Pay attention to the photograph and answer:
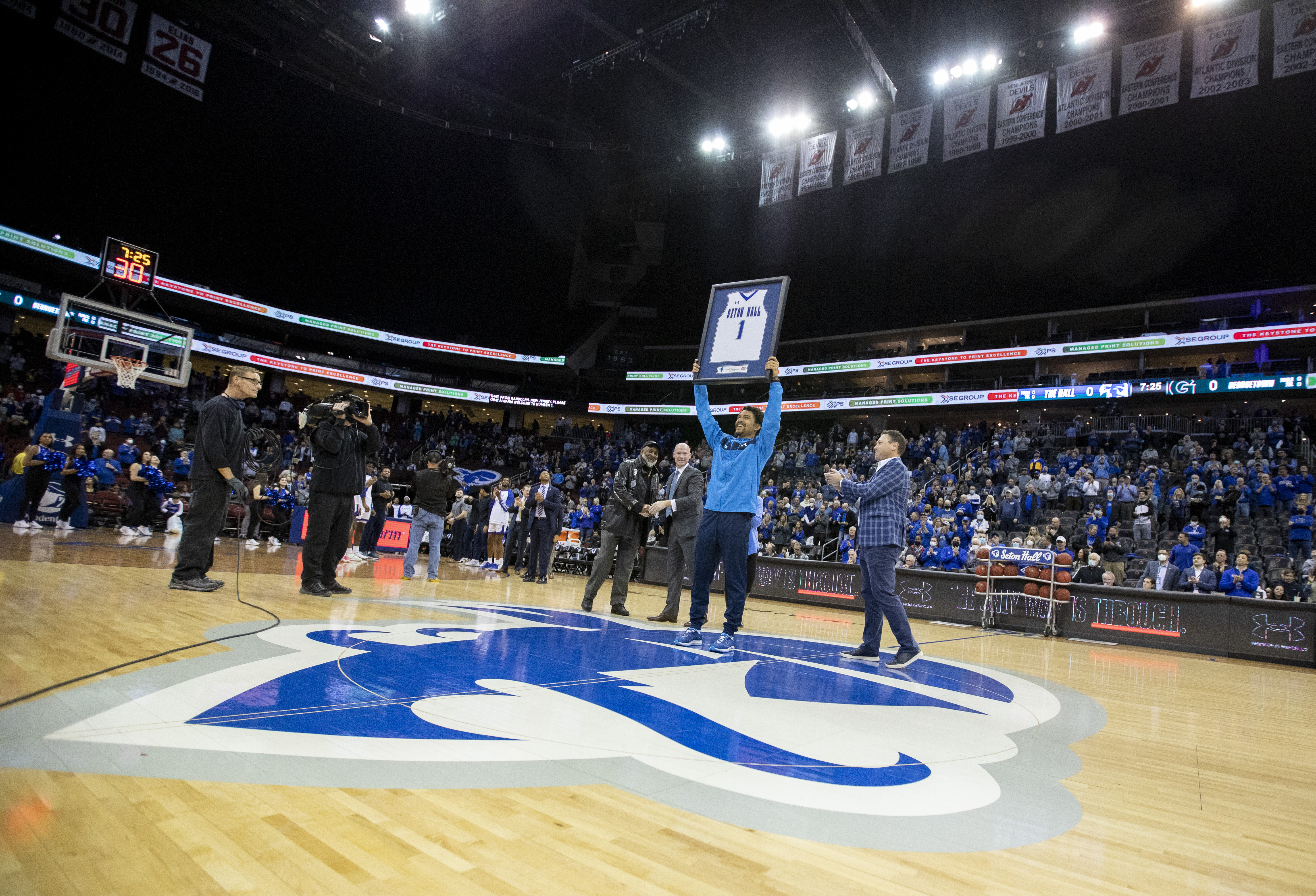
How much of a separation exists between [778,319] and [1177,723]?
143 inches

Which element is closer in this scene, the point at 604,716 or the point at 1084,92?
the point at 604,716

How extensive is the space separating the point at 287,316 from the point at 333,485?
30.8 metres

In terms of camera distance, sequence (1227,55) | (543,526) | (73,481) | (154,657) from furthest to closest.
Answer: (1227,55) → (543,526) → (73,481) → (154,657)

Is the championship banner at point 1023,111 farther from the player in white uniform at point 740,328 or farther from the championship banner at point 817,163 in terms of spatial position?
the player in white uniform at point 740,328

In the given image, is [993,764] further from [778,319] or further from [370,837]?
[778,319]

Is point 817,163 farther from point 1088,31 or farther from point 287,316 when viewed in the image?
point 287,316

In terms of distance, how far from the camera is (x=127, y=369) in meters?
12.7

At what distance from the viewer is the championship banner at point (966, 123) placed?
727 inches

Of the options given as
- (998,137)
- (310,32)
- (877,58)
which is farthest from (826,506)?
(310,32)

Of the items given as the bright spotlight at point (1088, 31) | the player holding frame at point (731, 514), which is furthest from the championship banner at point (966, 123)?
the player holding frame at point (731, 514)

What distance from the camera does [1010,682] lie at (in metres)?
4.75

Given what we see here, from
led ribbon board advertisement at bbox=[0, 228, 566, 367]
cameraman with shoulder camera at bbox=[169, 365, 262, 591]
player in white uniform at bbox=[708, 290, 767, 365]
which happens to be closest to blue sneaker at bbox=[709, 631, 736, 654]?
player in white uniform at bbox=[708, 290, 767, 365]

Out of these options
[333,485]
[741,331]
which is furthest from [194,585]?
[741,331]

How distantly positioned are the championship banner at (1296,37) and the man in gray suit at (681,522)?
16.7 meters
